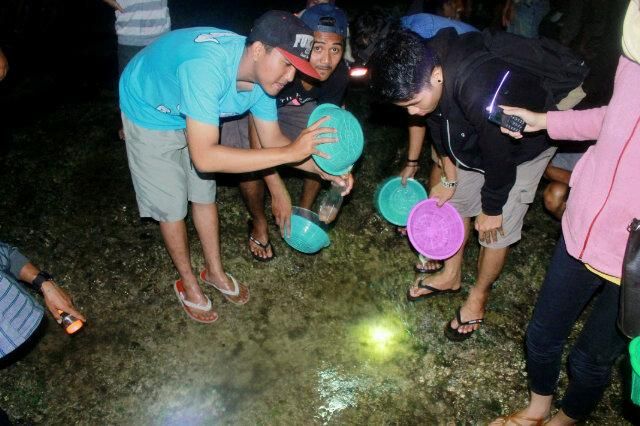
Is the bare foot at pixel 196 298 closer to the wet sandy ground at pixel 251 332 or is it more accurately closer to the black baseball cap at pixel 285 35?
the wet sandy ground at pixel 251 332

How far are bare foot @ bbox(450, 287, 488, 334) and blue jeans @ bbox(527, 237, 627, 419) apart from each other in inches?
24.3

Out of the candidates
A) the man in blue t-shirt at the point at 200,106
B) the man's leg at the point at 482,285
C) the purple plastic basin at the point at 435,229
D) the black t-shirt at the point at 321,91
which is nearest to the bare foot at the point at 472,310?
the man's leg at the point at 482,285

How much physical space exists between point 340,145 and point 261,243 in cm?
127

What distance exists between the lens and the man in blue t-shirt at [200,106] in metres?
2.09

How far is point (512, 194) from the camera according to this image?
2.54 m

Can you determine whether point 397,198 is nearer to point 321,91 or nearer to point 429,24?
point 321,91

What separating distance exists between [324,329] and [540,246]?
191 centimetres

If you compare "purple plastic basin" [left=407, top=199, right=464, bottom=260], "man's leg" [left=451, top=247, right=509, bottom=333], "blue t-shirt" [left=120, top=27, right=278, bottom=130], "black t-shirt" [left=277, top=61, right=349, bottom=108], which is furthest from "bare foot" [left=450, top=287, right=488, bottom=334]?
"blue t-shirt" [left=120, top=27, right=278, bottom=130]

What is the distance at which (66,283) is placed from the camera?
3.22 m

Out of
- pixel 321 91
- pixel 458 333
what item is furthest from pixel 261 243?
pixel 458 333

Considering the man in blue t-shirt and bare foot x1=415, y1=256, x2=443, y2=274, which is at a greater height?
the man in blue t-shirt

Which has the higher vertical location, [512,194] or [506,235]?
[512,194]

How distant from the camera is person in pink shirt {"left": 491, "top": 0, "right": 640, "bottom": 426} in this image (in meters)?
1.63

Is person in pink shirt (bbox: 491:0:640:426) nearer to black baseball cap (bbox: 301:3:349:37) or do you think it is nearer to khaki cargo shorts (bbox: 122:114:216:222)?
black baseball cap (bbox: 301:3:349:37)
